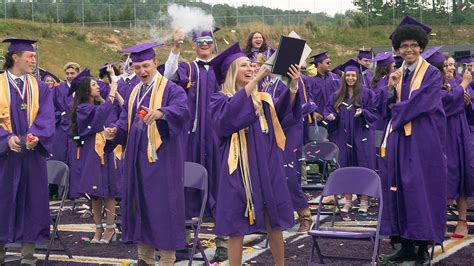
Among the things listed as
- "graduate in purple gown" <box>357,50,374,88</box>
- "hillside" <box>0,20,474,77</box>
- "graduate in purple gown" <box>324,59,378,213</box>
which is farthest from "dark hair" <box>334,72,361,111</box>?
"hillside" <box>0,20,474,77</box>

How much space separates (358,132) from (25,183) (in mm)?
4936

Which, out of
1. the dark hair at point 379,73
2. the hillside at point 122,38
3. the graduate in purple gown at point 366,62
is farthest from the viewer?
the hillside at point 122,38

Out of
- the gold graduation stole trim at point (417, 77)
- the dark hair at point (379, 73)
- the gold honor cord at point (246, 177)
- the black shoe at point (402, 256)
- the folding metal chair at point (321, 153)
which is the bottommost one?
the black shoe at point (402, 256)

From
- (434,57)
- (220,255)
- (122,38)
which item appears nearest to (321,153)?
(434,57)

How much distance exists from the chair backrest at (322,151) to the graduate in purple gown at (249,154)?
4.22 m

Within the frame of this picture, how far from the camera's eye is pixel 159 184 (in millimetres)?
6922

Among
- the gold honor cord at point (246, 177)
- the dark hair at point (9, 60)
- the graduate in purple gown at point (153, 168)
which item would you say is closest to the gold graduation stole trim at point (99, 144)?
the dark hair at point (9, 60)

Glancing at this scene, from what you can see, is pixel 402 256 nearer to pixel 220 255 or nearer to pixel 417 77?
pixel 417 77

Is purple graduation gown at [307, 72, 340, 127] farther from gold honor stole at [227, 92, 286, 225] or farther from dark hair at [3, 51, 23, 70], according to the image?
gold honor stole at [227, 92, 286, 225]

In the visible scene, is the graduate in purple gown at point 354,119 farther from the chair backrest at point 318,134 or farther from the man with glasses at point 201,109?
the man with glasses at point 201,109

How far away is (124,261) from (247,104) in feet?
9.01

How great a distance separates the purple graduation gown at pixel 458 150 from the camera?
347 inches

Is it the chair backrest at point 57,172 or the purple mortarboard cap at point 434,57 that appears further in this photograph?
the chair backrest at point 57,172

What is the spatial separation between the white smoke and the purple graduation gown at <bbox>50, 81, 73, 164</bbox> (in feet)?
17.4
